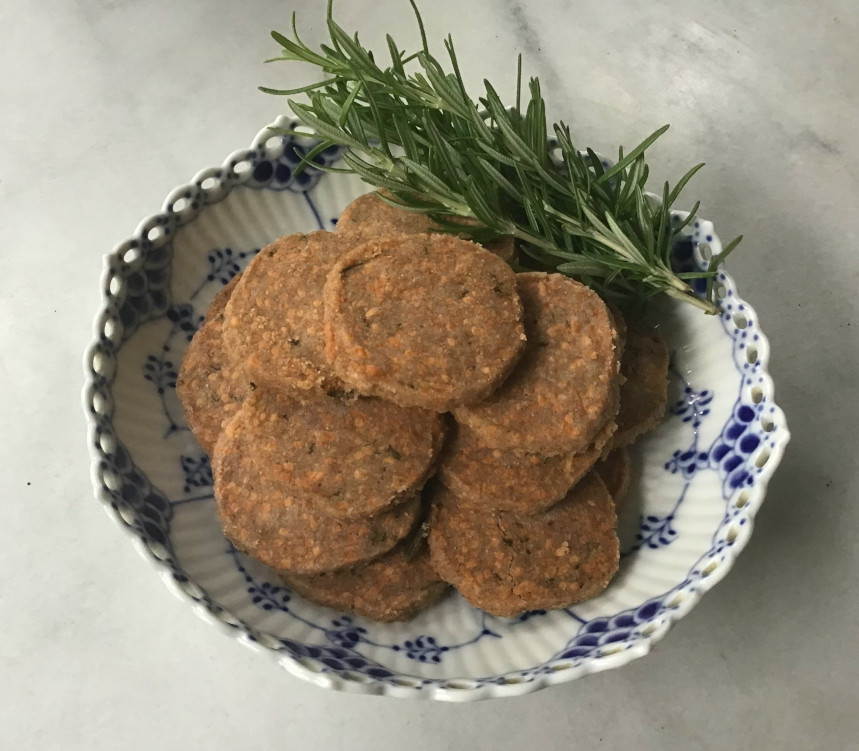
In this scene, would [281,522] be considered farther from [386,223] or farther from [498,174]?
[498,174]

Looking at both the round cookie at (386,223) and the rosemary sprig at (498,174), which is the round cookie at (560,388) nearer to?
the rosemary sprig at (498,174)

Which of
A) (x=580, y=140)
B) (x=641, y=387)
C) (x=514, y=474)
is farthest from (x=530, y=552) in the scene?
(x=580, y=140)

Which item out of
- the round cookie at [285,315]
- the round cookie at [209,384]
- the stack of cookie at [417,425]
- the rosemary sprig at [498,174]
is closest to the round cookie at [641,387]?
the stack of cookie at [417,425]

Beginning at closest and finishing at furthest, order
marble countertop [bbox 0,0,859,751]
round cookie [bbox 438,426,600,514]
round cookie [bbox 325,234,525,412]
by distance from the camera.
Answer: round cookie [bbox 325,234,525,412]
round cookie [bbox 438,426,600,514]
marble countertop [bbox 0,0,859,751]

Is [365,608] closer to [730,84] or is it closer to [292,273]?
[292,273]

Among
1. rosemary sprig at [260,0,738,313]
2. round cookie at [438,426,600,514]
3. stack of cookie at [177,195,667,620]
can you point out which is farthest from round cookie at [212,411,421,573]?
rosemary sprig at [260,0,738,313]

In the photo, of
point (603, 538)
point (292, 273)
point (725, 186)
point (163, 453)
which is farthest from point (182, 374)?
point (725, 186)

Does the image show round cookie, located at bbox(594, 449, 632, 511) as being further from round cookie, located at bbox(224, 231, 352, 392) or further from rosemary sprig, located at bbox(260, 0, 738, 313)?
round cookie, located at bbox(224, 231, 352, 392)
